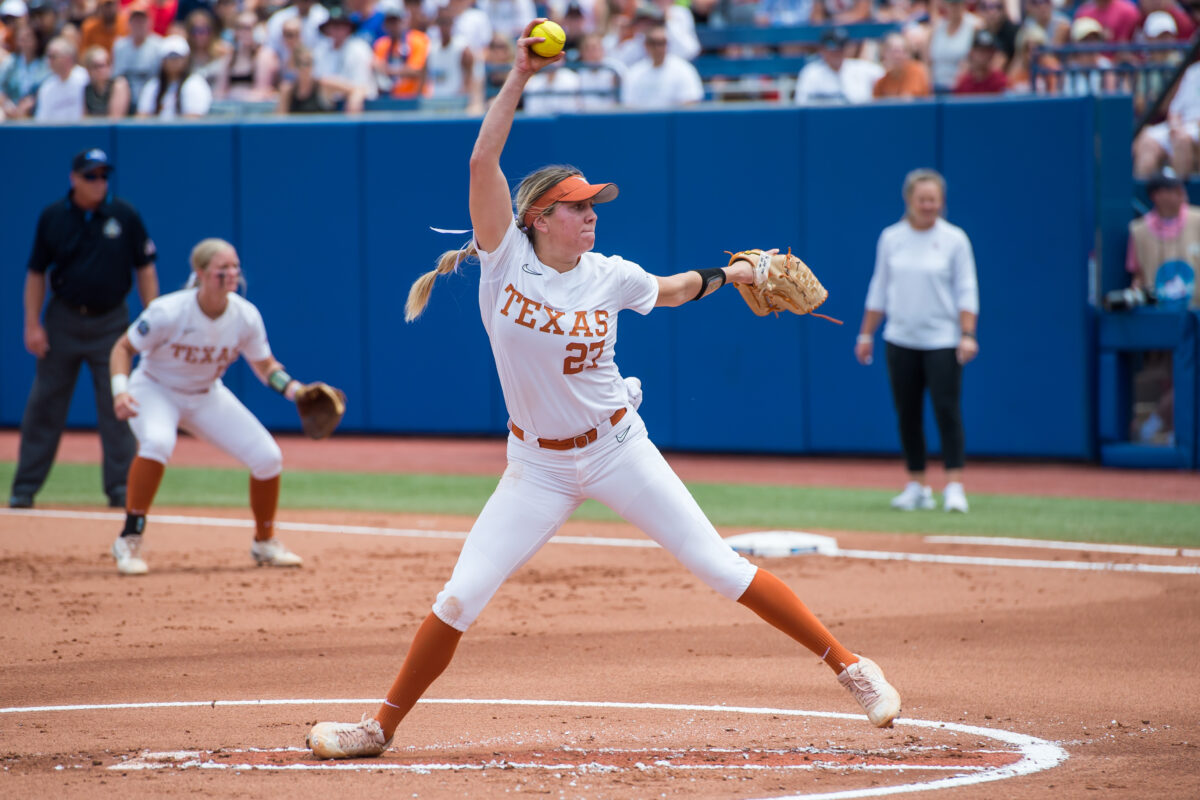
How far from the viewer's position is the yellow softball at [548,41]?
473 cm

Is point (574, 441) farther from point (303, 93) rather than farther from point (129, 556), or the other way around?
point (303, 93)

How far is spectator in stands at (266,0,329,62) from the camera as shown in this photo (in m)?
18.0

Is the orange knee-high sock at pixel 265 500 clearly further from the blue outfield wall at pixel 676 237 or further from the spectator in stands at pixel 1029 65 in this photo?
the spectator in stands at pixel 1029 65

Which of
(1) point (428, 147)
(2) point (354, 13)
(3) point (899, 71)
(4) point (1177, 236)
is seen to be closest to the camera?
(4) point (1177, 236)

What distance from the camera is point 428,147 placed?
15.5m

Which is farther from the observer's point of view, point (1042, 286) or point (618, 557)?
point (1042, 286)

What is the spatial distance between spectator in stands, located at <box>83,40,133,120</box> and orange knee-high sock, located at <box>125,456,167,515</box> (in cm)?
952

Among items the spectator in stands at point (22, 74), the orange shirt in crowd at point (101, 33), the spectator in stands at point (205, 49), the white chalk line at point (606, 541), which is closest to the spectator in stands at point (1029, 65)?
the white chalk line at point (606, 541)

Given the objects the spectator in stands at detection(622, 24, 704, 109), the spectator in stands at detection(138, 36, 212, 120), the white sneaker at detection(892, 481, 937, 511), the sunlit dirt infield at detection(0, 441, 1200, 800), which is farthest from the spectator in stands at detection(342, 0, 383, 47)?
the white sneaker at detection(892, 481, 937, 511)

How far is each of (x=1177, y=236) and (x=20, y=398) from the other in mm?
12819

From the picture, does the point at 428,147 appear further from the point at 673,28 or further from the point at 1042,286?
the point at 1042,286

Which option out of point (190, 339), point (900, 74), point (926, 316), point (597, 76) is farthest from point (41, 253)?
point (900, 74)

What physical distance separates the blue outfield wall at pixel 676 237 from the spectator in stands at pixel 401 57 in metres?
1.35

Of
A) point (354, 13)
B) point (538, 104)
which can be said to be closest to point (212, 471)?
point (538, 104)
